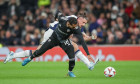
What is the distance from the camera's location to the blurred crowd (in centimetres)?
2284

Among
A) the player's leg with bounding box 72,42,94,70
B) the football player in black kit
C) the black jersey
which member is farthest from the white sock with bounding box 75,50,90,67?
the black jersey

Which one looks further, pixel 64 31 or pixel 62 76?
pixel 62 76

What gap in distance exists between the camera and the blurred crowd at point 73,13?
2284cm

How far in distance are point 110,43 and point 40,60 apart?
396 cm

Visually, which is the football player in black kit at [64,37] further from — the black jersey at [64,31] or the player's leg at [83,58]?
the player's leg at [83,58]

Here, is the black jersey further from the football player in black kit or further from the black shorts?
the black shorts

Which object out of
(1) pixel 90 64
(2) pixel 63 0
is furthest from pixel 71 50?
(2) pixel 63 0

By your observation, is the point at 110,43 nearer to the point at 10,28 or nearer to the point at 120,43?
the point at 120,43

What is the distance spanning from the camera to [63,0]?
2564 cm

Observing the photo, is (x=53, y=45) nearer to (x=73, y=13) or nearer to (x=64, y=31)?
(x=64, y=31)

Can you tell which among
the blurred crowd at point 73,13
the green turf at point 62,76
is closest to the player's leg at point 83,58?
the green turf at point 62,76

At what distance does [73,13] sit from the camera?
79.5 feet

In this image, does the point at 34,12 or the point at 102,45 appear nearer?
the point at 102,45

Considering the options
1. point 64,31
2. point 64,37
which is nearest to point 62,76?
point 64,37
